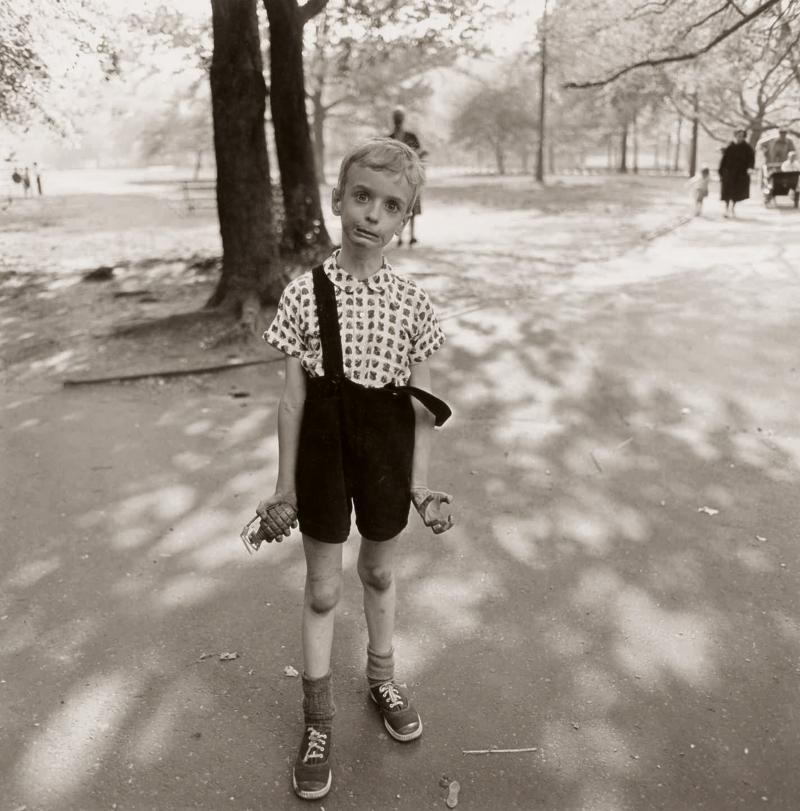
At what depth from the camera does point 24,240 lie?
58.9 feet

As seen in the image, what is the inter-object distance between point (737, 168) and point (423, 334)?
17.0 meters

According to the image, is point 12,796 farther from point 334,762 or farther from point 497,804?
point 497,804

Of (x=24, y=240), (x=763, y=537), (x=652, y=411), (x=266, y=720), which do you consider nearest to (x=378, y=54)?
(x=24, y=240)

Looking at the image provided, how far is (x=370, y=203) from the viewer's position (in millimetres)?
2492

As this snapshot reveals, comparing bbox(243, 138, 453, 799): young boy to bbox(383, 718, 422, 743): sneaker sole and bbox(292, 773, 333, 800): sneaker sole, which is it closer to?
bbox(292, 773, 333, 800): sneaker sole

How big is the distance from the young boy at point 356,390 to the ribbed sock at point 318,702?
3.8 inches

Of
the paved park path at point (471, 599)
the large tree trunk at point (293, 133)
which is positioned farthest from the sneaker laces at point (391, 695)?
the large tree trunk at point (293, 133)

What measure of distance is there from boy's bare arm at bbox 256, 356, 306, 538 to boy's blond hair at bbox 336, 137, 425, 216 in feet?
1.91

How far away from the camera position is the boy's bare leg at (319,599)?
9.00 feet

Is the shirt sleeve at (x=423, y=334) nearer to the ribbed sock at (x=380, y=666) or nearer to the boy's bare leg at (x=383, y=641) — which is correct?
the boy's bare leg at (x=383, y=641)

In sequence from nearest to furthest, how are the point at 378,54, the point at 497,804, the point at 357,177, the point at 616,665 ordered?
the point at 357,177 < the point at 497,804 < the point at 616,665 < the point at 378,54

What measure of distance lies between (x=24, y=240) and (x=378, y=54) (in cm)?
849

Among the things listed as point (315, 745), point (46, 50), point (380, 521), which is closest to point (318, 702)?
point (315, 745)

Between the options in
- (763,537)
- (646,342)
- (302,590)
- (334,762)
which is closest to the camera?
(334,762)
